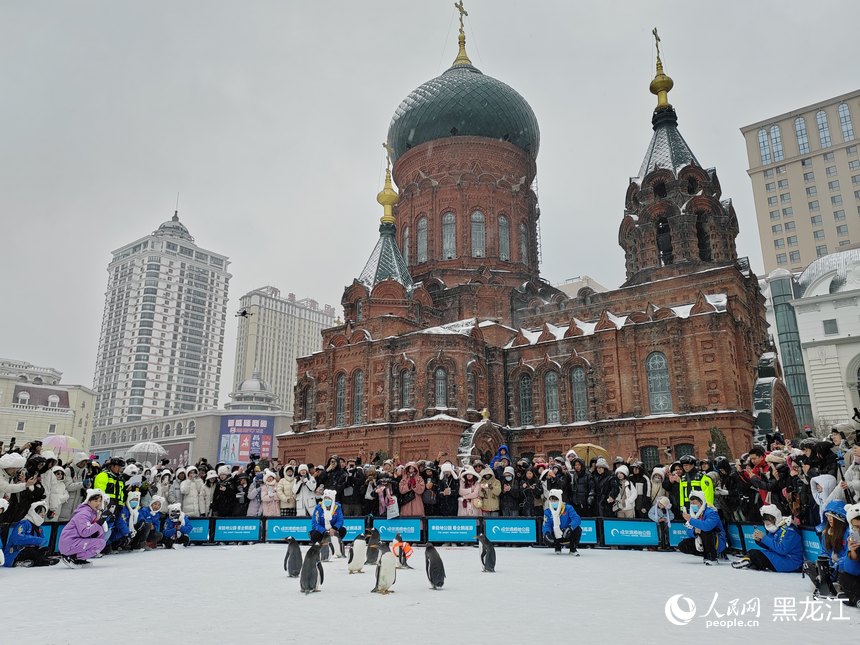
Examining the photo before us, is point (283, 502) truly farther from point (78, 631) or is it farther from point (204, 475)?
point (78, 631)

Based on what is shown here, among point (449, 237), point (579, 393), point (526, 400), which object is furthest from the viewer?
point (449, 237)

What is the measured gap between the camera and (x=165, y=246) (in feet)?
365

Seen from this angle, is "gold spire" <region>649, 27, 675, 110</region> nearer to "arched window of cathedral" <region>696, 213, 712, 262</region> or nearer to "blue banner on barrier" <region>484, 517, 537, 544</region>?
"arched window of cathedral" <region>696, 213, 712, 262</region>

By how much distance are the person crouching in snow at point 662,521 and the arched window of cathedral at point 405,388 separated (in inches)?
693

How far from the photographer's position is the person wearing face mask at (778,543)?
29.9 ft

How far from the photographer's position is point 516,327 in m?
35.2

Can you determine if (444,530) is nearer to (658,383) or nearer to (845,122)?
(658,383)

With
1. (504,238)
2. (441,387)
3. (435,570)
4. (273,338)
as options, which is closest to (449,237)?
(504,238)

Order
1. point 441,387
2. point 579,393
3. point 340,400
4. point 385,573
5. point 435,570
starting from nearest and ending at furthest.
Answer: point 385,573 → point 435,570 → point 579,393 → point 441,387 → point 340,400

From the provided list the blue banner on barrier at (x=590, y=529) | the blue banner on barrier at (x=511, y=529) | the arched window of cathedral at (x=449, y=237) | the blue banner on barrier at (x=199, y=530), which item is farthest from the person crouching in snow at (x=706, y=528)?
the arched window of cathedral at (x=449, y=237)

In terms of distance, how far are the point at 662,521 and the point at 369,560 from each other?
5883 mm

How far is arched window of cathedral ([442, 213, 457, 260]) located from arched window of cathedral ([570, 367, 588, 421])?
37.8ft

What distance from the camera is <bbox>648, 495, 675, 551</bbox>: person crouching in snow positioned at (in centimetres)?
1244

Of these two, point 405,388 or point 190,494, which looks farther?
point 405,388
